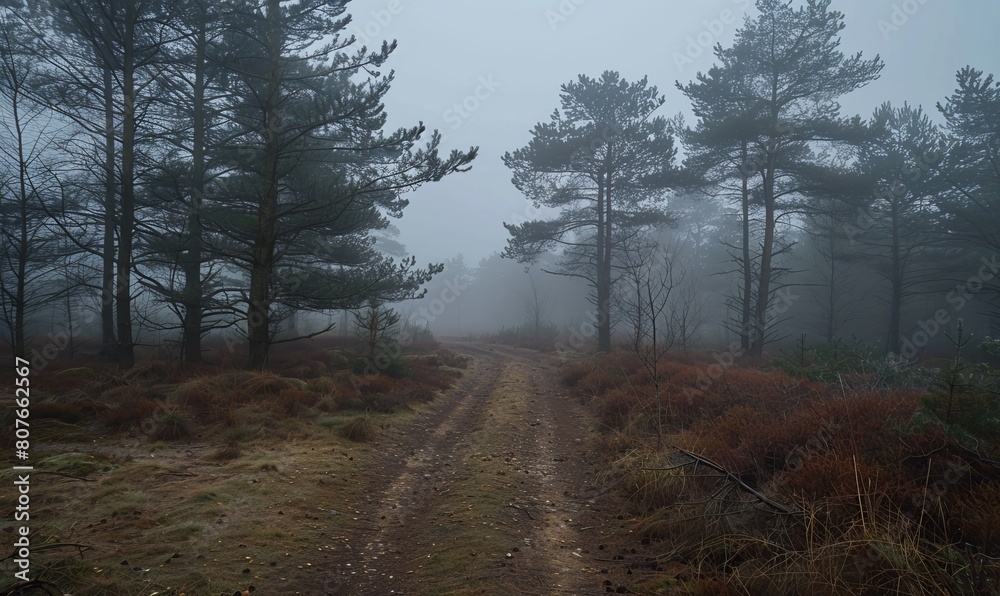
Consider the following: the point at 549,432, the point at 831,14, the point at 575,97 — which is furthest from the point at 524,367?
the point at 831,14

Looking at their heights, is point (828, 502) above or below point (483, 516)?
above

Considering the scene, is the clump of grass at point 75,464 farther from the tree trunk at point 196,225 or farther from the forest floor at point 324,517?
the tree trunk at point 196,225

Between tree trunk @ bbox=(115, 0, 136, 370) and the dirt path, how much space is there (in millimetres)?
7184

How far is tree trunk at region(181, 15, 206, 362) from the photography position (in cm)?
1124

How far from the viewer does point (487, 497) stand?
5.46 metres

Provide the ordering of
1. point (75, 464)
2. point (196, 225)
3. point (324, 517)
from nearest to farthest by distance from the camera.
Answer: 1. point (324, 517)
2. point (75, 464)
3. point (196, 225)

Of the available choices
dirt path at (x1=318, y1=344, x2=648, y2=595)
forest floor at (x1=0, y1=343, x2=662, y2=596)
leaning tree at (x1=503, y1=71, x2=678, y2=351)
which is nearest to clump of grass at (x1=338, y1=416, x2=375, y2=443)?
forest floor at (x1=0, y1=343, x2=662, y2=596)

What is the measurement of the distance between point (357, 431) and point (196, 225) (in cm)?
776

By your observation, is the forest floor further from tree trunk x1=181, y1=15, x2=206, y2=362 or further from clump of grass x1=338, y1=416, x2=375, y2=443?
tree trunk x1=181, y1=15, x2=206, y2=362

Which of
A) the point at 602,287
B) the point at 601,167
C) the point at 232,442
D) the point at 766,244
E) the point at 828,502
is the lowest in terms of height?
the point at 232,442

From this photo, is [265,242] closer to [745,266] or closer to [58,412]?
[58,412]

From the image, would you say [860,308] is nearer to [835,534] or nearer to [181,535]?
[835,534]

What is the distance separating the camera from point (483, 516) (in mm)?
4926

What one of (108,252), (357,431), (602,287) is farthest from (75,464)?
(602,287)
